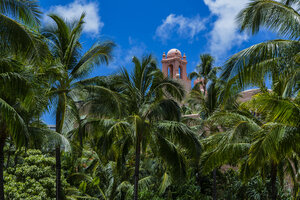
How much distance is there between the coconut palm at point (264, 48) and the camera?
8500 millimetres

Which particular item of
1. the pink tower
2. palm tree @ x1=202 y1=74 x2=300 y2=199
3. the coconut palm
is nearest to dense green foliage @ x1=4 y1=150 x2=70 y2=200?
palm tree @ x1=202 y1=74 x2=300 y2=199

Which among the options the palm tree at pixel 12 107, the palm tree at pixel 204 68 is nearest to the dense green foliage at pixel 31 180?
the palm tree at pixel 12 107

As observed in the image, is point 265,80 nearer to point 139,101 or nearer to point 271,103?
point 271,103

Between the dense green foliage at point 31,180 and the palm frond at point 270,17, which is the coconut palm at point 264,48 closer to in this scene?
the palm frond at point 270,17

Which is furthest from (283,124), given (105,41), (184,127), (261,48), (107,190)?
(107,190)

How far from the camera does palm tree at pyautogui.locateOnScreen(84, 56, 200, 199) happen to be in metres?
14.2

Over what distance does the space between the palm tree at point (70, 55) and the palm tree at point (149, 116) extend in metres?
1.04

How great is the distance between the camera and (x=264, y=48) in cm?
861

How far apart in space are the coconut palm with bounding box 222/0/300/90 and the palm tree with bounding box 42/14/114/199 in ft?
24.5

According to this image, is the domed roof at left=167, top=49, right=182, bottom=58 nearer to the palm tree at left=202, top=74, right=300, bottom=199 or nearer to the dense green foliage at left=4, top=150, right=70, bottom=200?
the dense green foliage at left=4, top=150, right=70, bottom=200

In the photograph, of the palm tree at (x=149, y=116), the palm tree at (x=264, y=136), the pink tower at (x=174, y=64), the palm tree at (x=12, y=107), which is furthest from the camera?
the pink tower at (x=174, y=64)

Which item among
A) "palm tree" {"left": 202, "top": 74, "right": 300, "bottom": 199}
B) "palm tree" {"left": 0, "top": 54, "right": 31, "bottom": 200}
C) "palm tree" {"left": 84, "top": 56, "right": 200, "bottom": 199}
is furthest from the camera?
"palm tree" {"left": 84, "top": 56, "right": 200, "bottom": 199}

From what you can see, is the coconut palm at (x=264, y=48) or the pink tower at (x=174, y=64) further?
the pink tower at (x=174, y=64)

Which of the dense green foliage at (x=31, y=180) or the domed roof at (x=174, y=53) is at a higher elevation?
the domed roof at (x=174, y=53)
